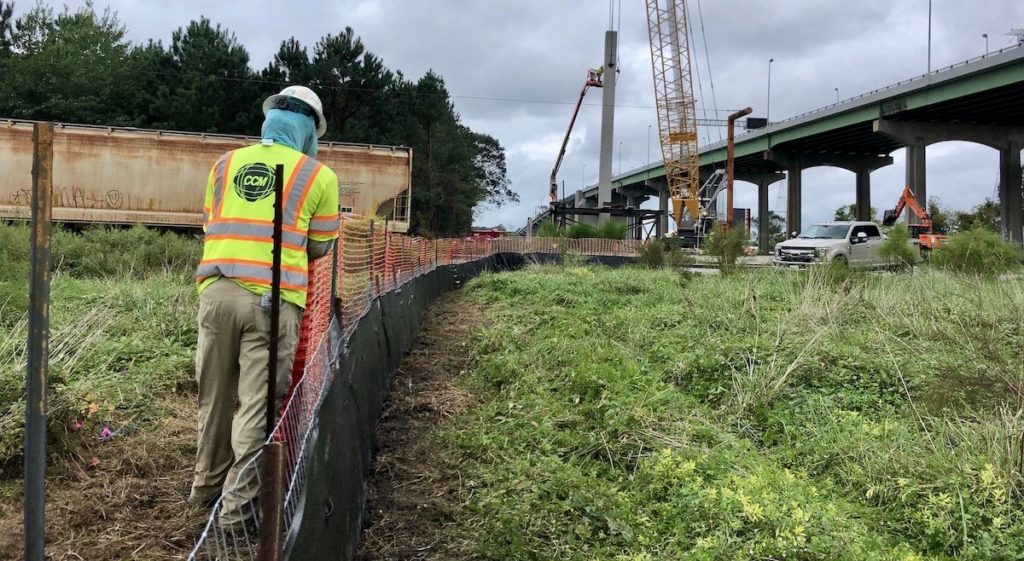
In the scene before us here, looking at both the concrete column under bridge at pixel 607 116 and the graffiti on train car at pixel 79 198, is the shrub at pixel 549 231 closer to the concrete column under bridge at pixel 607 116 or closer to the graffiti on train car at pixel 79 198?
the concrete column under bridge at pixel 607 116

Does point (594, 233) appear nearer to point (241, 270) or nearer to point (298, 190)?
point (298, 190)

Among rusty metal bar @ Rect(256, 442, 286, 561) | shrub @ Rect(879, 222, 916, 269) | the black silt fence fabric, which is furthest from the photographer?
shrub @ Rect(879, 222, 916, 269)

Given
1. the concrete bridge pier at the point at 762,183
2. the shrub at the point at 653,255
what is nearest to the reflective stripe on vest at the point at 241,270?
the shrub at the point at 653,255

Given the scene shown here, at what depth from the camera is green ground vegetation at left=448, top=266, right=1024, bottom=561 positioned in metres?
3.16

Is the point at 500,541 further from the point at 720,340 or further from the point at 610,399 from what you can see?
the point at 720,340

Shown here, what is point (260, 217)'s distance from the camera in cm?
285

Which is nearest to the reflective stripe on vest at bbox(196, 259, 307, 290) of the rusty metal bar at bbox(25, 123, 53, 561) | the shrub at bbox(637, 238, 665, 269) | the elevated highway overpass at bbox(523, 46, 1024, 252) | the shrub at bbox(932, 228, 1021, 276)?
the rusty metal bar at bbox(25, 123, 53, 561)

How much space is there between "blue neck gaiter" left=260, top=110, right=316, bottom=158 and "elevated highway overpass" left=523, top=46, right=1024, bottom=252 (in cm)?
3476

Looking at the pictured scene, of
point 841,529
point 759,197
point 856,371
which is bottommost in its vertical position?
point 841,529

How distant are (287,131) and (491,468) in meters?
2.31

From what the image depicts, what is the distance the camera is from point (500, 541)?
3318 mm

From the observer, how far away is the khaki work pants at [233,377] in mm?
2830

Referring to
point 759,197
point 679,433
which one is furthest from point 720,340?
point 759,197

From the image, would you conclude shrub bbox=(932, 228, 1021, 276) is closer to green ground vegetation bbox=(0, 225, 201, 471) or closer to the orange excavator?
green ground vegetation bbox=(0, 225, 201, 471)
